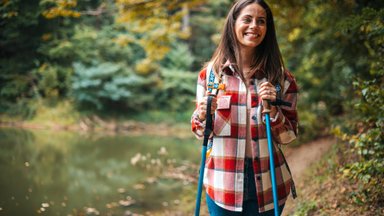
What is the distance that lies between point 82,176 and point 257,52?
5.59m

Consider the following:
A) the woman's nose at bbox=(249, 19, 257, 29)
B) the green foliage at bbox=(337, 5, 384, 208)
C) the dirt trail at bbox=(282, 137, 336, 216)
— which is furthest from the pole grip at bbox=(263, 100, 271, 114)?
the dirt trail at bbox=(282, 137, 336, 216)

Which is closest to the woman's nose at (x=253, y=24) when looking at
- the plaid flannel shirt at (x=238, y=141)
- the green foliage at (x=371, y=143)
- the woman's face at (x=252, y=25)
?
the woman's face at (x=252, y=25)

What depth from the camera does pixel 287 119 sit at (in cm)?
196

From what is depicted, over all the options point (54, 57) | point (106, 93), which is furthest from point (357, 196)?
point (106, 93)

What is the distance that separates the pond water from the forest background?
47 centimetres

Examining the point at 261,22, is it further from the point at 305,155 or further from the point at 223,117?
the point at 305,155

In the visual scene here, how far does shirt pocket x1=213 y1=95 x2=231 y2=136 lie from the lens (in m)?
1.89

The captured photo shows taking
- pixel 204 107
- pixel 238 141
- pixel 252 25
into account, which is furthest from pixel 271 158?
pixel 252 25

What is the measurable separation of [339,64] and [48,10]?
522 centimetres

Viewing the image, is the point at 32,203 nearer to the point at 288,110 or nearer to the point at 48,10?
the point at 48,10

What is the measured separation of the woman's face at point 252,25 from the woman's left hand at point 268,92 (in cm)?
28

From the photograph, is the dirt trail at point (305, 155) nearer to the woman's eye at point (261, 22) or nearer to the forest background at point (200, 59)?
the forest background at point (200, 59)

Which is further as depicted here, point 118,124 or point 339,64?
point 118,124

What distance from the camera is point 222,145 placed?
1911 mm
